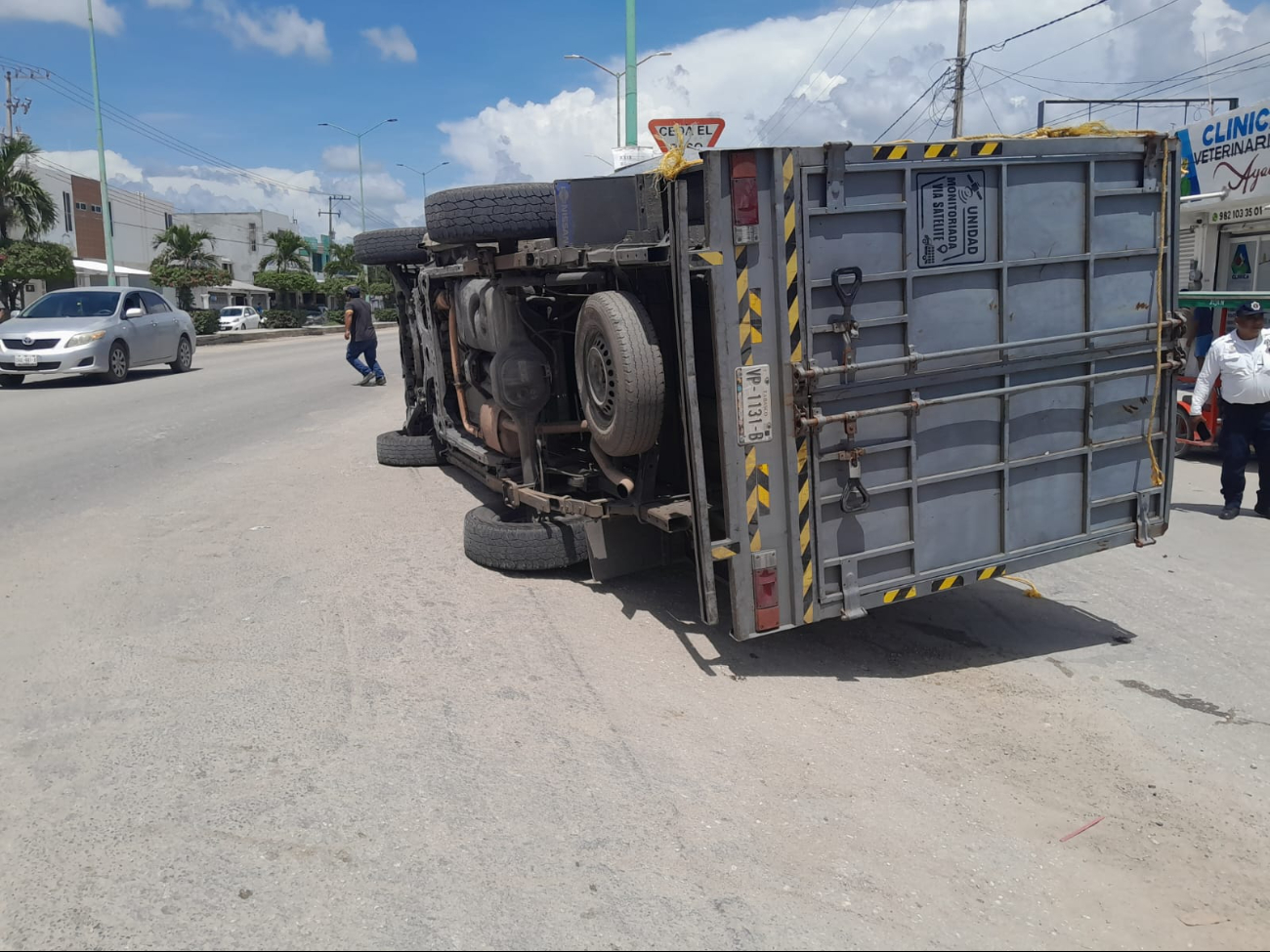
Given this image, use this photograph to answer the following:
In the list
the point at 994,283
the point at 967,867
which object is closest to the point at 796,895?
the point at 967,867

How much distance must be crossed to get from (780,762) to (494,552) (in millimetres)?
2724

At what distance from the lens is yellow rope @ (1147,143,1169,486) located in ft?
17.0

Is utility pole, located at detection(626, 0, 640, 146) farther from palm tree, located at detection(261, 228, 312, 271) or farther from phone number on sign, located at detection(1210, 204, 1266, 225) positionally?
palm tree, located at detection(261, 228, 312, 271)

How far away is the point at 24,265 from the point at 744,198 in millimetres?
31581

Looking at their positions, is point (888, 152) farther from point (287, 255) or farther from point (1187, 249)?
point (287, 255)

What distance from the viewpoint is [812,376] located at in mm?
4465

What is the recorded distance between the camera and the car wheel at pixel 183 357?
63.2 ft

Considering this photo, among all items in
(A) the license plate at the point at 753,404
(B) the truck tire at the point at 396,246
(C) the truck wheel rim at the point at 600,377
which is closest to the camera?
(A) the license plate at the point at 753,404

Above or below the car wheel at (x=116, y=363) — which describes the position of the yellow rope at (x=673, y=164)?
above

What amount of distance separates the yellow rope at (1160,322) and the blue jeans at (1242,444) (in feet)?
10.6

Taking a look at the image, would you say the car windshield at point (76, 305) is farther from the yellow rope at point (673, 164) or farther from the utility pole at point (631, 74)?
the yellow rope at point (673, 164)

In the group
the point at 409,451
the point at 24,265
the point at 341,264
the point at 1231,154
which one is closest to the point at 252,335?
the point at 24,265

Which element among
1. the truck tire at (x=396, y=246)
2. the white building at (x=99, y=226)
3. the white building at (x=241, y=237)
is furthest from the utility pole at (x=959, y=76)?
the white building at (x=241, y=237)

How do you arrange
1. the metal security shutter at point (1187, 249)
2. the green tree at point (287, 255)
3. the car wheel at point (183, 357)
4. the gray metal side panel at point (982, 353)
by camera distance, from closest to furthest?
1. the gray metal side panel at point (982, 353)
2. the metal security shutter at point (1187, 249)
3. the car wheel at point (183, 357)
4. the green tree at point (287, 255)
